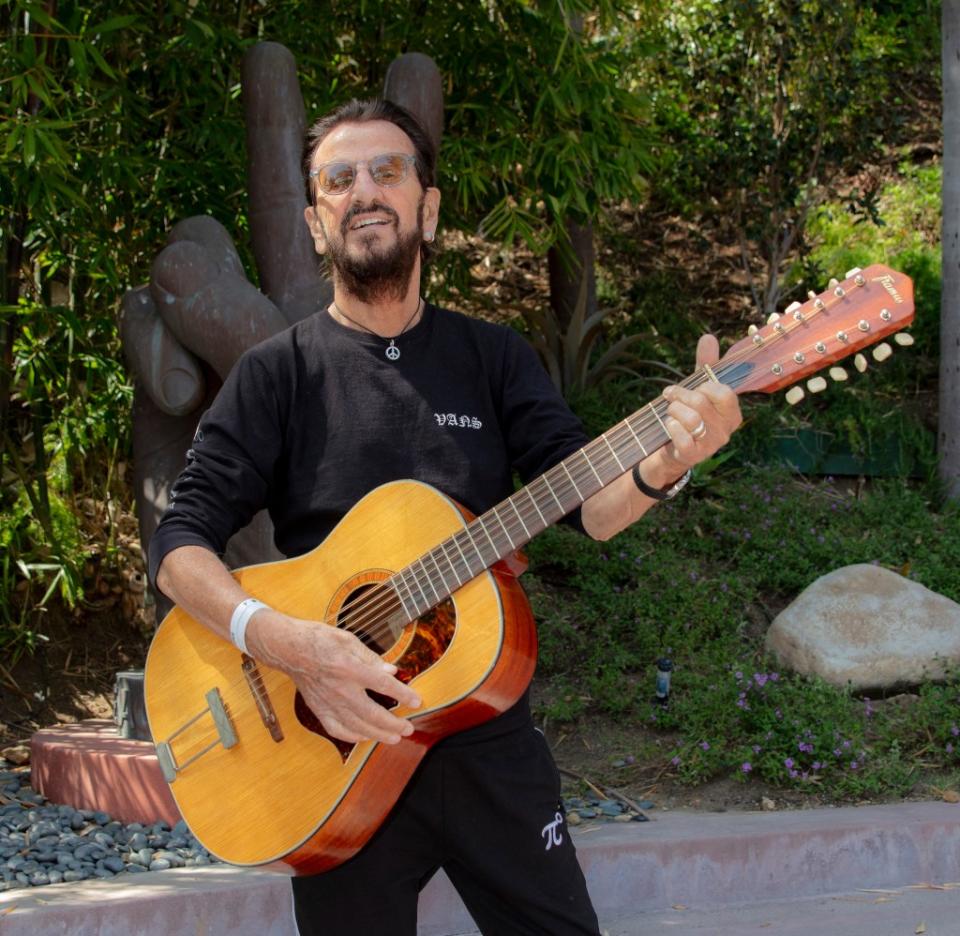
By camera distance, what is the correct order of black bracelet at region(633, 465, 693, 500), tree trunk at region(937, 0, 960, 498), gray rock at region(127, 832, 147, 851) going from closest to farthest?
black bracelet at region(633, 465, 693, 500) < gray rock at region(127, 832, 147, 851) < tree trunk at region(937, 0, 960, 498)

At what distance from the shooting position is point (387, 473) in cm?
225

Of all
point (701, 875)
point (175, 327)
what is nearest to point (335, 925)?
point (701, 875)

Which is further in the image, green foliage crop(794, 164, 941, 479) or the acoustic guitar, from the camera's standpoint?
green foliage crop(794, 164, 941, 479)

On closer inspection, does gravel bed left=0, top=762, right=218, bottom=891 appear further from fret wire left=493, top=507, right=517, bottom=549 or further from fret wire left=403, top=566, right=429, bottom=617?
fret wire left=493, top=507, right=517, bottom=549

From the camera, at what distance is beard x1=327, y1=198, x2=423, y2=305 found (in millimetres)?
2273

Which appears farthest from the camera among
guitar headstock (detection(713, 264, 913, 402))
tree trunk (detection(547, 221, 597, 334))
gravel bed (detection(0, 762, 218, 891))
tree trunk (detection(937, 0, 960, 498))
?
tree trunk (detection(547, 221, 597, 334))

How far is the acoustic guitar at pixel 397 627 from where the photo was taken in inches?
79.6

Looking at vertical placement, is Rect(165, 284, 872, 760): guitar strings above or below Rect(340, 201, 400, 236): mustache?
below

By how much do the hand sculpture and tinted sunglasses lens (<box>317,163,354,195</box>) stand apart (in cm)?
119

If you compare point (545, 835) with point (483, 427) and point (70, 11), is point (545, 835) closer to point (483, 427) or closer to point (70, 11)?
point (483, 427)

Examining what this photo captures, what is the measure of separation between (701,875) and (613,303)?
437cm

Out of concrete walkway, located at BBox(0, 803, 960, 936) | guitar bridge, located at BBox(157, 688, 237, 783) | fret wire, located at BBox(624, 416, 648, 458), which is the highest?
fret wire, located at BBox(624, 416, 648, 458)

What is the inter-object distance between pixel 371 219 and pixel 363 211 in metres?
0.02

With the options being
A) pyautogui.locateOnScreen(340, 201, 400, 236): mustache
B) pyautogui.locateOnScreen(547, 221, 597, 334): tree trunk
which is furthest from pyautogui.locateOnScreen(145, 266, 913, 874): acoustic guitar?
pyautogui.locateOnScreen(547, 221, 597, 334): tree trunk
